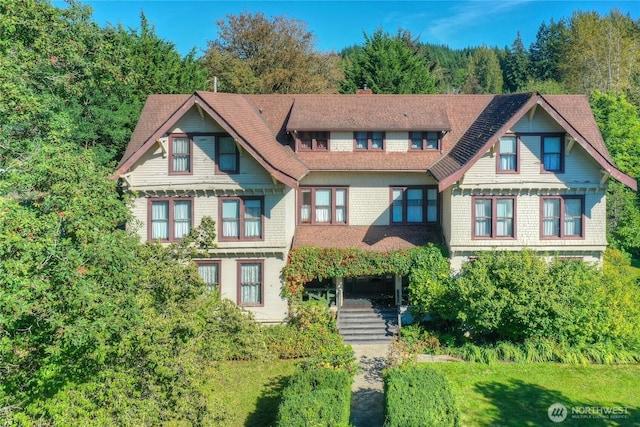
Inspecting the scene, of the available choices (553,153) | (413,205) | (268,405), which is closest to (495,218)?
(553,153)

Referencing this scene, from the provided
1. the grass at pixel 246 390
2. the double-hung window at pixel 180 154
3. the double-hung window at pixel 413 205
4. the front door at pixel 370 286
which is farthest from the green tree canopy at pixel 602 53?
the grass at pixel 246 390

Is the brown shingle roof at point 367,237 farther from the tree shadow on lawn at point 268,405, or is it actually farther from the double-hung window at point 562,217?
the tree shadow on lawn at point 268,405

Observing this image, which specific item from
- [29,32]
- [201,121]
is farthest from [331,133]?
[29,32]

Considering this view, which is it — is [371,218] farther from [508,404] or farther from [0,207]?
[0,207]

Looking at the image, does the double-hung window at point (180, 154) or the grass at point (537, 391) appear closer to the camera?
the grass at point (537, 391)

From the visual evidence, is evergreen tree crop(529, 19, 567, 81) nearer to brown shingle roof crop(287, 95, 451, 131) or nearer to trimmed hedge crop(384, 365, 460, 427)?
brown shingle roof crop(287, 95, 451, 131)

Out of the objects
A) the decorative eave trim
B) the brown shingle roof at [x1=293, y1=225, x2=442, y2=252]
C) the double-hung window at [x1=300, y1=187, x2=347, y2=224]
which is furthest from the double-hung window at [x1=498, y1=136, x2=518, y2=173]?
the double-hung window at [x1=300, y1=187, x2=347, y2=224]

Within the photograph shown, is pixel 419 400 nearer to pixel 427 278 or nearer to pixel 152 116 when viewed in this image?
pixel 427 278
